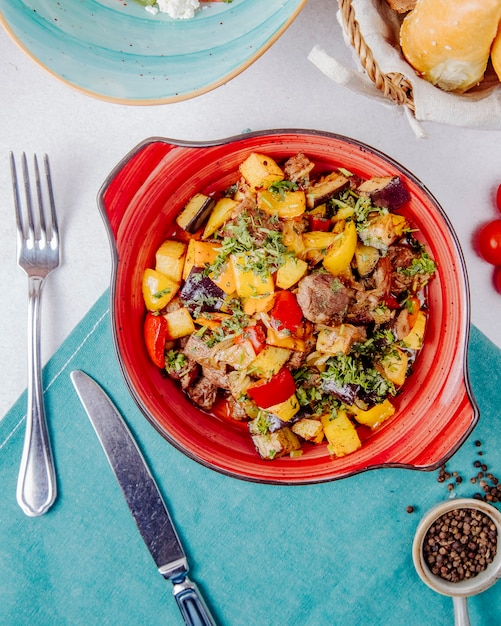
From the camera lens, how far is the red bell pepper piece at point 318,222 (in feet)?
6.36

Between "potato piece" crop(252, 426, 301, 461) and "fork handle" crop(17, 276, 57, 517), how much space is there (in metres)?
0.81

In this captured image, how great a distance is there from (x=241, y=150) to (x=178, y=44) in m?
0.40

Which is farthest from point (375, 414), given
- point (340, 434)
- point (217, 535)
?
point (217, 535)

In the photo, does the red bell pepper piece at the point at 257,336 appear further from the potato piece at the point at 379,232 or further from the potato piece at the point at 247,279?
the potato piece at the point at 379,232

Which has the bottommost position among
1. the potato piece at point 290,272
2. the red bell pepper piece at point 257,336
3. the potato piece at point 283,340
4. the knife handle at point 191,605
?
the knife handle at point 191,605

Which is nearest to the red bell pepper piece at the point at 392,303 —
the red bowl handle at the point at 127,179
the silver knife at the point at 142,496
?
the red bowl handle at the point at 127,179

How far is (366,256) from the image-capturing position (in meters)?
1.92

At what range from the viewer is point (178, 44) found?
1.95m

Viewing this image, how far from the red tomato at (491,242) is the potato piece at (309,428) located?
0.86 m

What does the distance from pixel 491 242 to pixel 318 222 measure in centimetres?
65

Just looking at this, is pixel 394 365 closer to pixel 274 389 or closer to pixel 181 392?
pixel 274 389

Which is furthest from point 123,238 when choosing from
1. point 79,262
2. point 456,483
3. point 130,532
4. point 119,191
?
point 456,483

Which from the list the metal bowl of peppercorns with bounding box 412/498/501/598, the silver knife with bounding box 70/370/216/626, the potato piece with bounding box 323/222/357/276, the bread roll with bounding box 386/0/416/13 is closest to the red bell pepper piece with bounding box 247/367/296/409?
the potato piece with bounding box 323/222/357/276

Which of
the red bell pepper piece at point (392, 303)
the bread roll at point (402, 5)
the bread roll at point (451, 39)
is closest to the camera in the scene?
the bread roll at point (451, 39)
